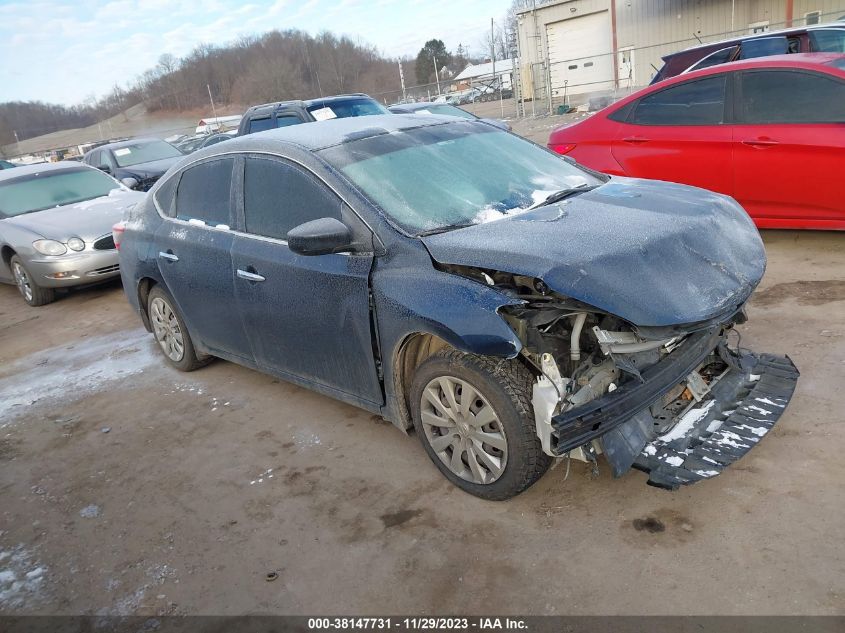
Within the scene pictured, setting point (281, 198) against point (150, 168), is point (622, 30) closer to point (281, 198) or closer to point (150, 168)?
point (150, 168)

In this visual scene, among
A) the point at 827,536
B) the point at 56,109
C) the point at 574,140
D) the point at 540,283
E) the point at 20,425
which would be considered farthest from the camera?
the point at 56,109

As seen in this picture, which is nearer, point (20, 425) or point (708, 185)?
point (20, 425)

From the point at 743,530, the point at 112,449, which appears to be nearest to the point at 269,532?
the point at 112,449

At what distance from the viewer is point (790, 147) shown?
212 inches

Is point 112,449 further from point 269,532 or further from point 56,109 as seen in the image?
point 56,109

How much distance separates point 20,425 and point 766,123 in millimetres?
6251

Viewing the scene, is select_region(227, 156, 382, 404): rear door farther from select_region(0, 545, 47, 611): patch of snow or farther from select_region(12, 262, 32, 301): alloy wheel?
select_region(12, 262, 32, 301): alloy wheel

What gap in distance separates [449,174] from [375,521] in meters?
1.84

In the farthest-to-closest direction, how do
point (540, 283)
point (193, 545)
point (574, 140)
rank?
point (574, 140), point (193, 545), point (540, 283)

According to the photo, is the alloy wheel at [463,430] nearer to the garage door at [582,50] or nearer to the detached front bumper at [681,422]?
Result: the detached front bumper at [681,422]

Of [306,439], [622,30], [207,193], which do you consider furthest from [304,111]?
[622,30]

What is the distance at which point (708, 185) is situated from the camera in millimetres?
5914

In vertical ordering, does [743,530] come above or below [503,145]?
below

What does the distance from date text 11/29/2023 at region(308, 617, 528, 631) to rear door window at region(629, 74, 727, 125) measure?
495 cm
